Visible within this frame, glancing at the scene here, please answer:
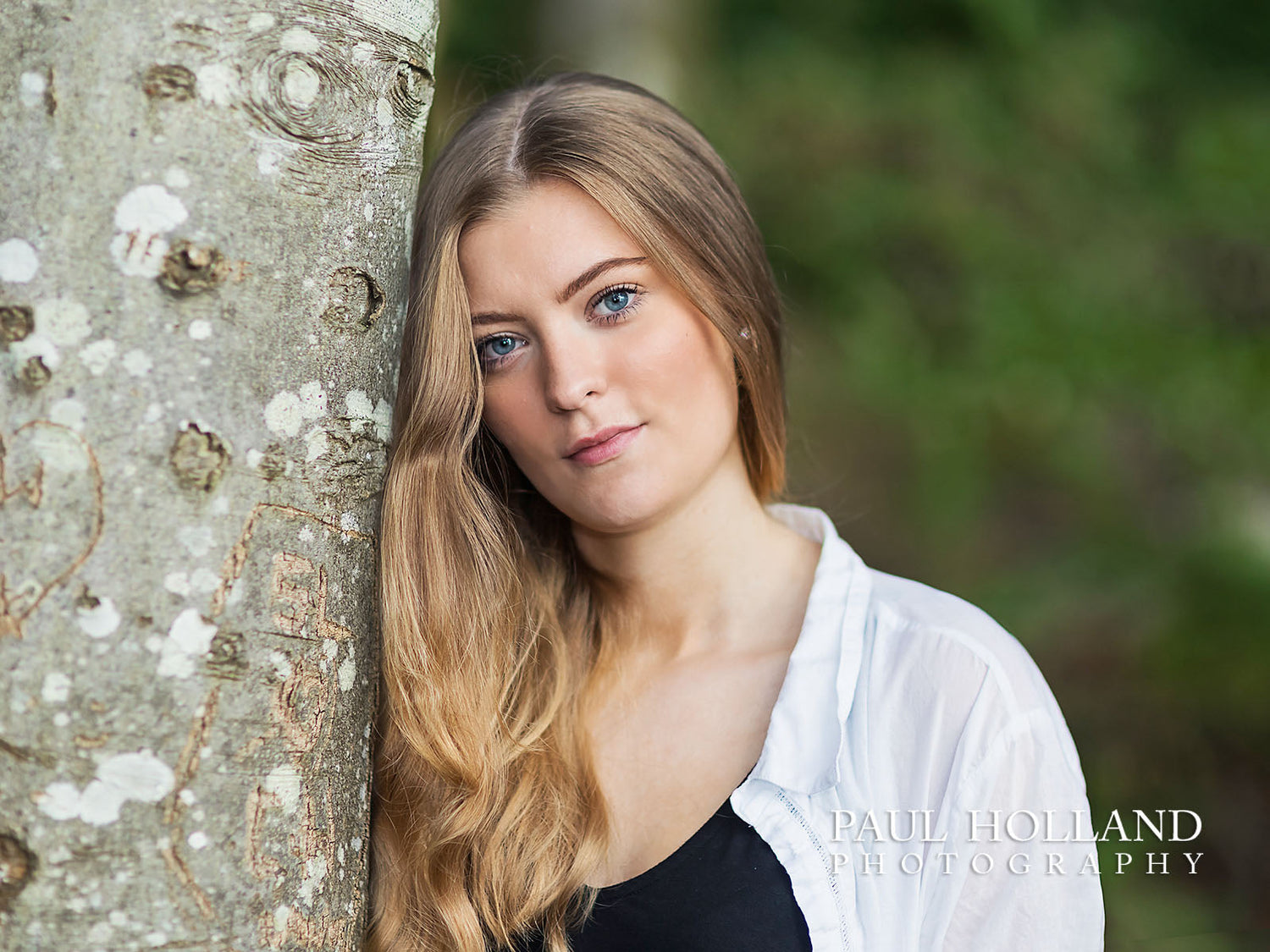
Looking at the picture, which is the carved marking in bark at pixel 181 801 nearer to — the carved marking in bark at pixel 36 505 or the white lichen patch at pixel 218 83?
the carved marking in bark at pixel 36 505

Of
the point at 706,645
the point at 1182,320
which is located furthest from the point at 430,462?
the point at 1182,320

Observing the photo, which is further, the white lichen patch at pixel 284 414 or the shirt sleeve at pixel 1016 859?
the shirt sleeve at pixel 1016 859

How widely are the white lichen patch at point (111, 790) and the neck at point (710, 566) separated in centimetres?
114

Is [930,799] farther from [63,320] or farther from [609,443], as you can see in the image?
[63,320]

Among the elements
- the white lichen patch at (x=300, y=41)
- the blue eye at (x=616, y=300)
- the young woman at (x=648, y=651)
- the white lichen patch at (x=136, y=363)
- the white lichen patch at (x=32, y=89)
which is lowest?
the young woman at (x=648, y=651)

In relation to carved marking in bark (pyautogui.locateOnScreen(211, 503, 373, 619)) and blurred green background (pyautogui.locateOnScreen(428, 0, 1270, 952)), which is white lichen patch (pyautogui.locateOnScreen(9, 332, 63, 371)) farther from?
blurred green background (pyautogui.locateOnScreen(428, 0, 1270, 952))

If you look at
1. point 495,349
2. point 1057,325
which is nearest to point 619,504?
point 495,349

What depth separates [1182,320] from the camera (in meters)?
4.17

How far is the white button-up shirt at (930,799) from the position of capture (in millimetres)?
1695

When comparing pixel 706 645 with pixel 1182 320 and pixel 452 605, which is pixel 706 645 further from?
pixel 1182 320

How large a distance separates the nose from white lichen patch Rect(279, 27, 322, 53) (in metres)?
0.72

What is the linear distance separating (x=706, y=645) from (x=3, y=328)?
1.38 metres

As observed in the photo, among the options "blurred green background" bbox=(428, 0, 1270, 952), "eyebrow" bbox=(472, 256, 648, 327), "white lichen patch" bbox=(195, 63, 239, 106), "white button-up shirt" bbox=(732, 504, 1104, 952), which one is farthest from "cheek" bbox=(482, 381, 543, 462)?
"blurred green background" bbox=(428, 0, 1270, 952)

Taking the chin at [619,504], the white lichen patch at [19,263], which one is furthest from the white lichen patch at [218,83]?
the chin at [619,504]
